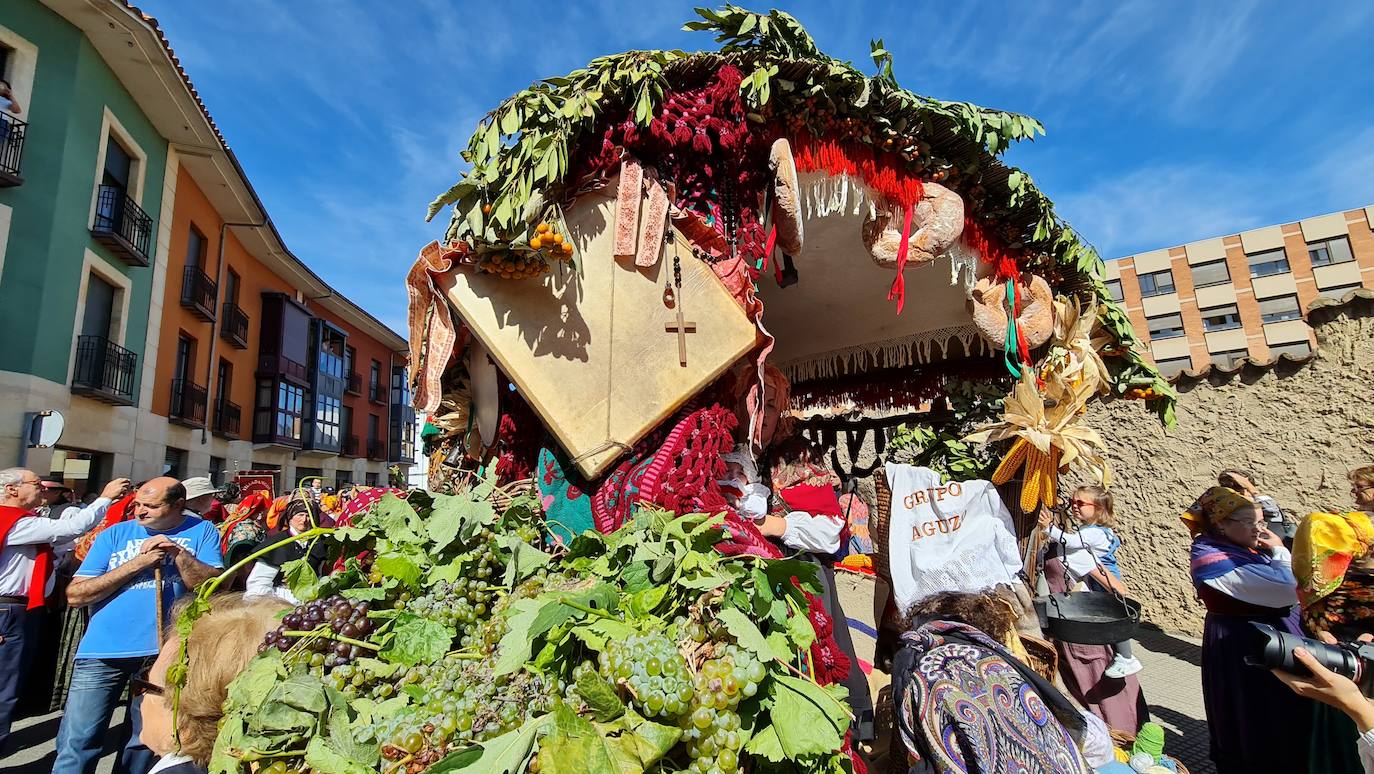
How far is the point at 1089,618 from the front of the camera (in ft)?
9.48

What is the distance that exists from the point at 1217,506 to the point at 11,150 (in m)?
13.9

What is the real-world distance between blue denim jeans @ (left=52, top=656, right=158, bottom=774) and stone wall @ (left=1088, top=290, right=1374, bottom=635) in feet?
25.7

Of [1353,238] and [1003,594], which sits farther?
[1353,238]

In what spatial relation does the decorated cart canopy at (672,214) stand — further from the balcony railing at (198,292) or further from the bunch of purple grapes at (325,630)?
the balcony railing at (198,292)

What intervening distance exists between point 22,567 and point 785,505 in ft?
13.2

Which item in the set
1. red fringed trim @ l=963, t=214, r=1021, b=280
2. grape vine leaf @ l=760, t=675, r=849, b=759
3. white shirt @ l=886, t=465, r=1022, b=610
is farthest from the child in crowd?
grape vine leaf @ l=760, t=675, r=849, b=759

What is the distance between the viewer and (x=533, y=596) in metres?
1.23

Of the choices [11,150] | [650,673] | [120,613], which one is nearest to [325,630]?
[650,673]

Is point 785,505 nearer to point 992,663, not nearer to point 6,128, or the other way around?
point 992,663

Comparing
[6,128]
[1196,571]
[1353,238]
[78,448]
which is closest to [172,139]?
[6,128]

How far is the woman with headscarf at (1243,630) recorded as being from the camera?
2.55 metres

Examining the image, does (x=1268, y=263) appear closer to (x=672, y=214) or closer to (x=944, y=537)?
(x=944, y=537)

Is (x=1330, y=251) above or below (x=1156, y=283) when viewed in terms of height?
above

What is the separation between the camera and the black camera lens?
1.70 meters
